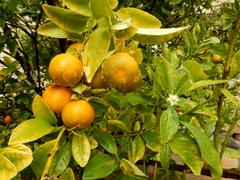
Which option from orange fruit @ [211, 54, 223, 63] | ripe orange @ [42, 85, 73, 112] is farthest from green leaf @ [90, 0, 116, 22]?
orange fruit @ [211, 54, 223, 63]

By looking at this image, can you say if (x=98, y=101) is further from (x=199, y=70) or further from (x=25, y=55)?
(x=25, y=55)

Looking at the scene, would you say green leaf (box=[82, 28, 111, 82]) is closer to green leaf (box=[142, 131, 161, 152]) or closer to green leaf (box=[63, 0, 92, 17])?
green leaf (box=[63, 0, 92, 17])

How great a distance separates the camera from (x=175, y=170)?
111 centimetres

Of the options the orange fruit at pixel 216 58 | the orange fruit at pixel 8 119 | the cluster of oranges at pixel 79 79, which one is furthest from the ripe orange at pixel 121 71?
the orange fruit at pixel 8 119

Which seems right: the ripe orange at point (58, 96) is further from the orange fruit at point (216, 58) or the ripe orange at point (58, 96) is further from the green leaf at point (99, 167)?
the orange fruit at point (216, 58)

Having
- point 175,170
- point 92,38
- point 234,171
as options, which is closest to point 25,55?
point 175,170

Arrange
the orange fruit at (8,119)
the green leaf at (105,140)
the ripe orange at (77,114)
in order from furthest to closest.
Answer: the orange fruit at (8,119)
the green leaf at (105,140)
the ripe orange at (77,114)

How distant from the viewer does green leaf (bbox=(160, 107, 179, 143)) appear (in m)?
0.73

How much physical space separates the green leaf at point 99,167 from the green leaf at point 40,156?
0.09 m

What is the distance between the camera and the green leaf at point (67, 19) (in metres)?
0.74

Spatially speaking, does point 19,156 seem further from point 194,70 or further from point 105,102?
point 194,70

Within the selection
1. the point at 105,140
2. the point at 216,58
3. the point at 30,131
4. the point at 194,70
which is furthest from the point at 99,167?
the point at 216,58

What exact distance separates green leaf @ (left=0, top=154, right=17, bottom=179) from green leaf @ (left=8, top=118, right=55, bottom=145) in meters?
0.08

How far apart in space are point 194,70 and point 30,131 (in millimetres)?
332
